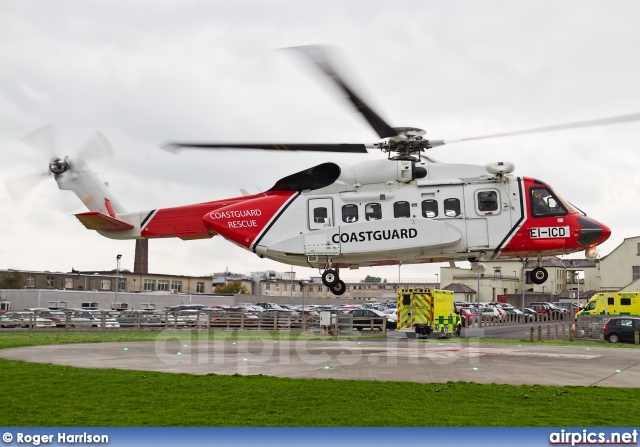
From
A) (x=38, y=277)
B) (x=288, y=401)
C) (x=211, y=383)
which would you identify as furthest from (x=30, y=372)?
(x=38, y=277)

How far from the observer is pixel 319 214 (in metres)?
19.7

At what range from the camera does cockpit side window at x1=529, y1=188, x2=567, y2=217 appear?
1888cm

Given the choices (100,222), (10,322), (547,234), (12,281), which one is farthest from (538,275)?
(12,281)

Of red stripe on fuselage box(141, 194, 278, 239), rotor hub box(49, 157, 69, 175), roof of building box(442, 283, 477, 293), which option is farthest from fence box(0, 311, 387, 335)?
roof of building box(442, 283, 477, 293)

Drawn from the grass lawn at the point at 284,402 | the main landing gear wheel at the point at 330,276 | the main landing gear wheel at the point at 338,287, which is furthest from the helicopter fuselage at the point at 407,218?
the grass lawn at the point at 284,402

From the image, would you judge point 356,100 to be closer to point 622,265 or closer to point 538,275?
point 538,275

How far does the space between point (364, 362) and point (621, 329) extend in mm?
20466

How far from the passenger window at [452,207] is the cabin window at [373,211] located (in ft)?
6.05

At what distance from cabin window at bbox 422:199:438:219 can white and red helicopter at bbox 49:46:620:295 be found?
28mm

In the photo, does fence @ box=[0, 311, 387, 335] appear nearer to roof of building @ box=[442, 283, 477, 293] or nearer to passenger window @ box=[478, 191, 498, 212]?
passenger window @ box=[478, 191, 498, 212]

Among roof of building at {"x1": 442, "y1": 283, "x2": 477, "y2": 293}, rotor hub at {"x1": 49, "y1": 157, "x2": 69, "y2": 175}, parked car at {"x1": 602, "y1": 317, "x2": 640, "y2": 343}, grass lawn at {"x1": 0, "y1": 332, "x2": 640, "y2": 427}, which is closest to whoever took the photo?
grass lawn at {"x1": 0, "y1": 332, "x2": 640, "y2": 427}

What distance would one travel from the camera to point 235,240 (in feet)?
66.7

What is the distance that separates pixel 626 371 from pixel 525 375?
9.90 feet

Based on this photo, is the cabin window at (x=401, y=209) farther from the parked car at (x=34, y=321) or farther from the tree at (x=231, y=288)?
the tree at (x=231, y=288)
